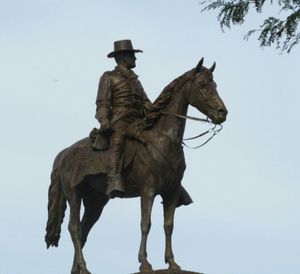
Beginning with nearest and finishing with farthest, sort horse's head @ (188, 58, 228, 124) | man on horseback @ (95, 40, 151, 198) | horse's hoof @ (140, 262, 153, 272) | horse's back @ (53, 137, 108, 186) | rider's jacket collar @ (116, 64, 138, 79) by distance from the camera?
horse's hoof @ (140, 262, 153, 272) < horse's head @ (188, 58, 228, 124) < man on horseback @ (95, 40, 151, 198) < horse's back @ (53, 137, 108, 186) < rider's jacket collar @ (116, 64, 138, 79)

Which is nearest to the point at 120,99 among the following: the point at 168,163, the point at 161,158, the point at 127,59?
the point at 127,59

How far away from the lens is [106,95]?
75.0 feet

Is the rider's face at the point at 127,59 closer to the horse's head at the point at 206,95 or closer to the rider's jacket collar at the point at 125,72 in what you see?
the rider's jacket collar at the point at 125,72

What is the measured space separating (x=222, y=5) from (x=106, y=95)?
2.82 m

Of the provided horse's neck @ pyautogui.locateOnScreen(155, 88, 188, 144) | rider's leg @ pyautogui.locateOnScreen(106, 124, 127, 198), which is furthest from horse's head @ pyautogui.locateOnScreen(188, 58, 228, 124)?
rider's leg @ pyautogui.locateOnScreen(106, 124, 127, 198)

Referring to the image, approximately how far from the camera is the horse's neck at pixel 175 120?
22.2 m

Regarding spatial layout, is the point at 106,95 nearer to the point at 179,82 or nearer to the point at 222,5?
the point at 179,82

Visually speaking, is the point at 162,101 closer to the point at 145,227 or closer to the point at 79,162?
the point at 79,162

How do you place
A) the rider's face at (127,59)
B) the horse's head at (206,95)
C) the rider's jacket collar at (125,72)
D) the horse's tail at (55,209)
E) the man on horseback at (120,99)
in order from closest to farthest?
the horse's head at (206,95) < the man on horseback at (120,99) < the rider's jacket collar at (125,72) < the rider's face at (127,59) < the horse's tail at (55,209)

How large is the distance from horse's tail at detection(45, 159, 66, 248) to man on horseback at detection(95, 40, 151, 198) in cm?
175

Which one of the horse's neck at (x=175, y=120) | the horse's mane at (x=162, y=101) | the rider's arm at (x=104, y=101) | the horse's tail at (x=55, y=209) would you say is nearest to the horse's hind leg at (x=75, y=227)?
the horse's tail at (x=55, y=209)

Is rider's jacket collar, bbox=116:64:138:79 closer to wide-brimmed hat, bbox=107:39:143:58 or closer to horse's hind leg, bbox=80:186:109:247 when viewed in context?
wide-brimmed hat, bbox=107:39:143:58

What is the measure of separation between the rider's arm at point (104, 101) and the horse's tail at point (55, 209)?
5.46ft

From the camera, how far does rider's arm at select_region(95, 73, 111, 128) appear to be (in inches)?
893
